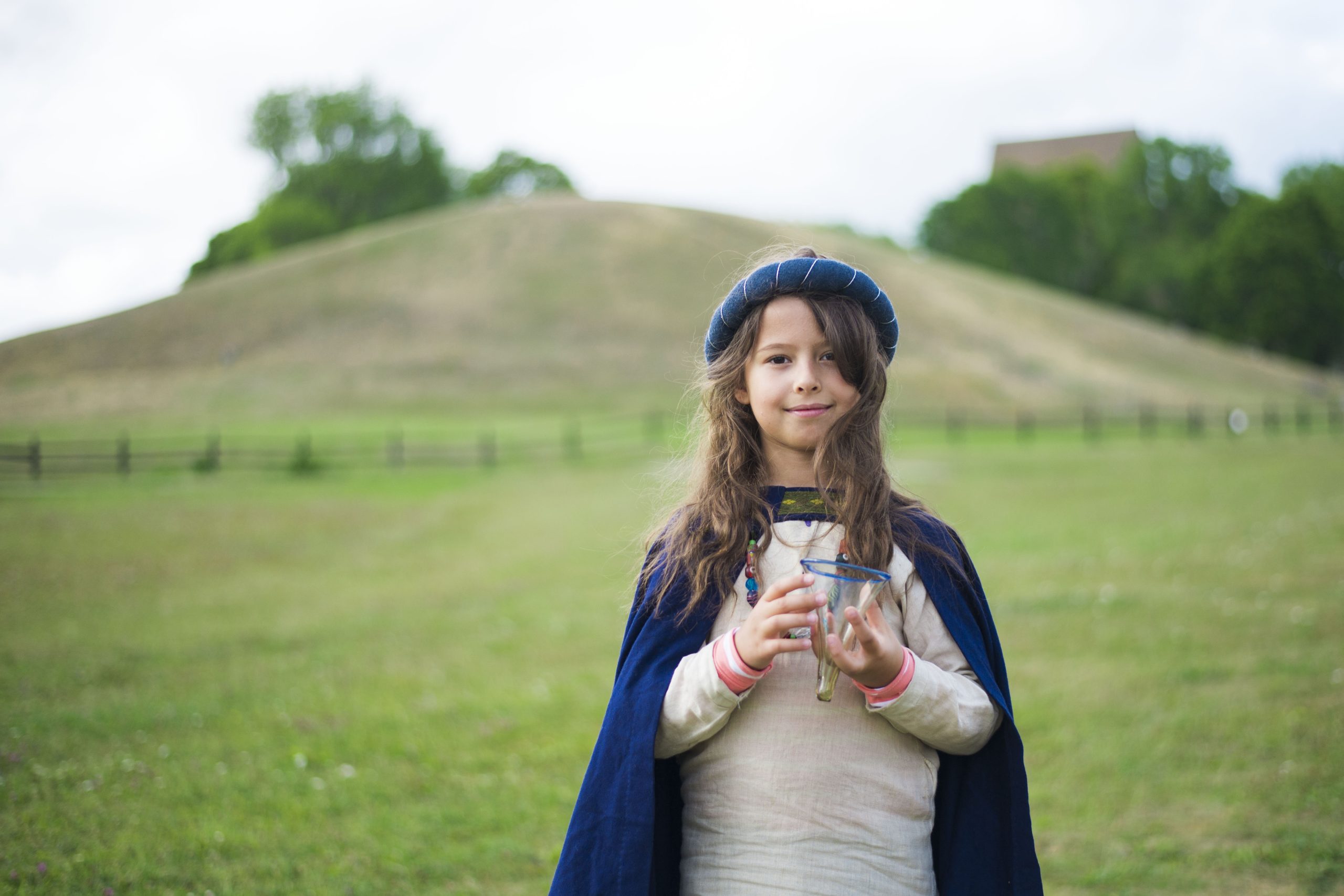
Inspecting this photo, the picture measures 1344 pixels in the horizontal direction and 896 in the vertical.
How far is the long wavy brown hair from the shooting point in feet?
7.13

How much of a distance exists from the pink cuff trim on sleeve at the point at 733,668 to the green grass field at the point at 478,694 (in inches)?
23.3

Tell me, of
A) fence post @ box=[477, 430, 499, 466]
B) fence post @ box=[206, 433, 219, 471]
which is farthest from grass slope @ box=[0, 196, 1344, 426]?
fence post @ box=[477, 430, 499, 466]

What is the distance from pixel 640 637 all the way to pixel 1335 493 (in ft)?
59.9

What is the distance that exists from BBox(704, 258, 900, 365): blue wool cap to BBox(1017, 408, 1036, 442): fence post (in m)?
31.8

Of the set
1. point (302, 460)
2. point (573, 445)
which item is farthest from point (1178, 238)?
point (302, 460)

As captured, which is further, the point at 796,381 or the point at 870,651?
the point at 796,381

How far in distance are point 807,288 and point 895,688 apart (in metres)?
0.93

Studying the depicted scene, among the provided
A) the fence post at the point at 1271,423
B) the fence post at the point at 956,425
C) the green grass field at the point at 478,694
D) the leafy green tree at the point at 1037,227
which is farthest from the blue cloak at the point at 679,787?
the leafy green tree at the point at 1037,227

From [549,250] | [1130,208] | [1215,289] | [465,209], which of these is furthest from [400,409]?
[1130,208]

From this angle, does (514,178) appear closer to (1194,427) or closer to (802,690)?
(1194,427)

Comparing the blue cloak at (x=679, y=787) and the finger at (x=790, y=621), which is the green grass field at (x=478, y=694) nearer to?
the blue cloak at (x=679, y=787)

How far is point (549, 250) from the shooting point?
6175cm

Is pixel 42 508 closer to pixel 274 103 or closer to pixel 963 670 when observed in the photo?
pixel 963 670

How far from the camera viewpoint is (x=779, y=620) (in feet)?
6.03
